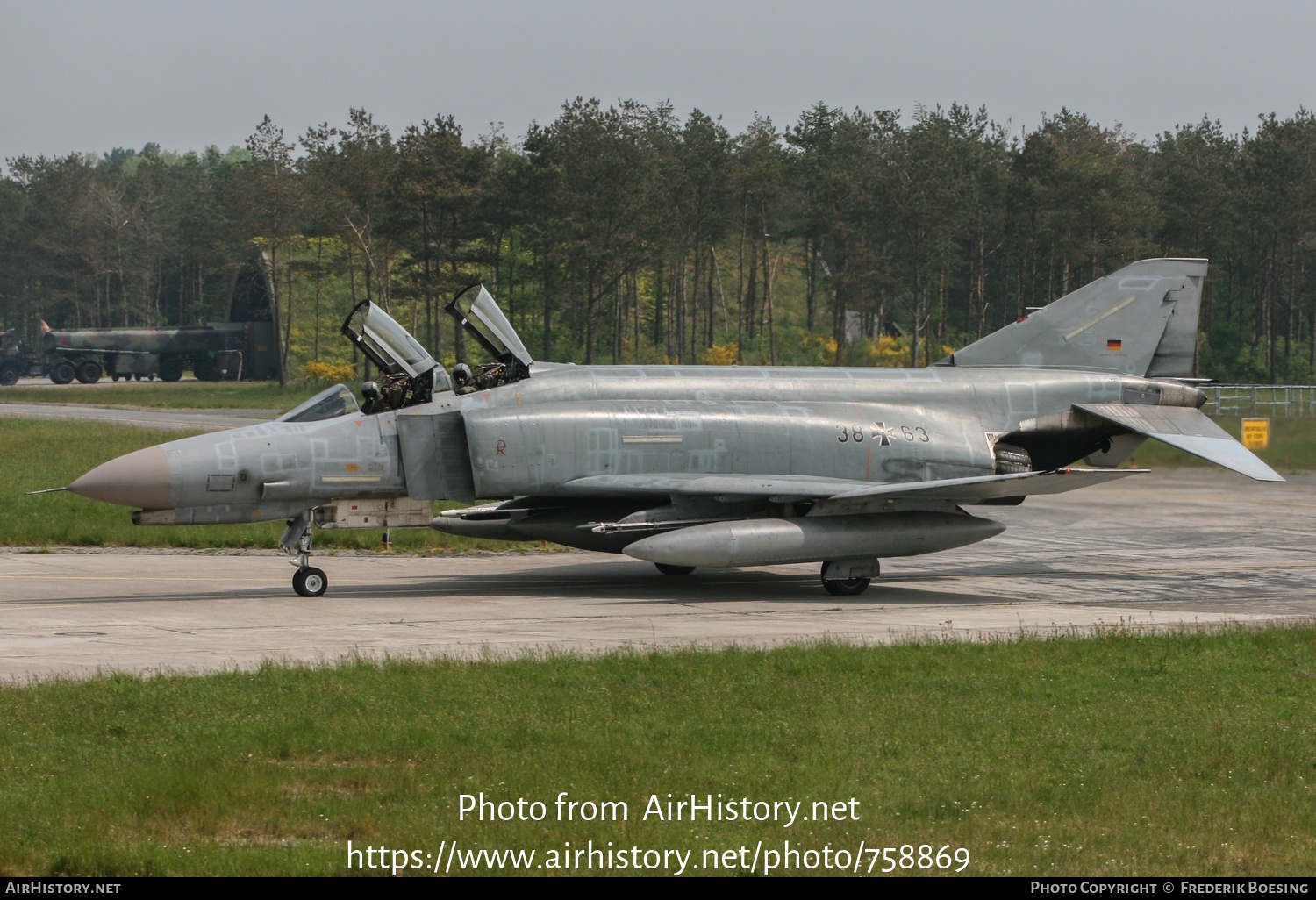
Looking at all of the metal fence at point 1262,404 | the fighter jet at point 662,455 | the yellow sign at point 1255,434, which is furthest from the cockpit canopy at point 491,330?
the metal fence at point 1262,404

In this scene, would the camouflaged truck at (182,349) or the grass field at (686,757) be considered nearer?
the grass field at (686,757)

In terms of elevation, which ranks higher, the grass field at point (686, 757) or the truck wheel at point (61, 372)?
the truck wheel at point (61, 372)

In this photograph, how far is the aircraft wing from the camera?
16438 millimetres

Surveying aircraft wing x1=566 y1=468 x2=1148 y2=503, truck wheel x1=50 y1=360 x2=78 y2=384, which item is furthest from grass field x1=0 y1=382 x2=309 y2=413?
aircraft wing x1=566 y1=468 x2=1148 y2=503

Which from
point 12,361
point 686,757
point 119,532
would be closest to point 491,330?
point 119,532

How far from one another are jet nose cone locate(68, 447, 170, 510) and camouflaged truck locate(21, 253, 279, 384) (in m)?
62.4

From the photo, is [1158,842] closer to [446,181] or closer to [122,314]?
[446,181]

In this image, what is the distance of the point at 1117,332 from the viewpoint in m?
19.7

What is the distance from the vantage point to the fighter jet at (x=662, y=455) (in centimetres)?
1577

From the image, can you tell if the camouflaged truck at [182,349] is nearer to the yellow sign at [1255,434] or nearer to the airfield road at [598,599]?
the yellow sign at [1255,434]

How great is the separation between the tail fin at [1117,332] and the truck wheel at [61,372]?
65.2 meters

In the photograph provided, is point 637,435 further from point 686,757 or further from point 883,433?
point 686,757

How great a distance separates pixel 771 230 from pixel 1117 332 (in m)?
64.0

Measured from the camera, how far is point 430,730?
8992 millimetres
